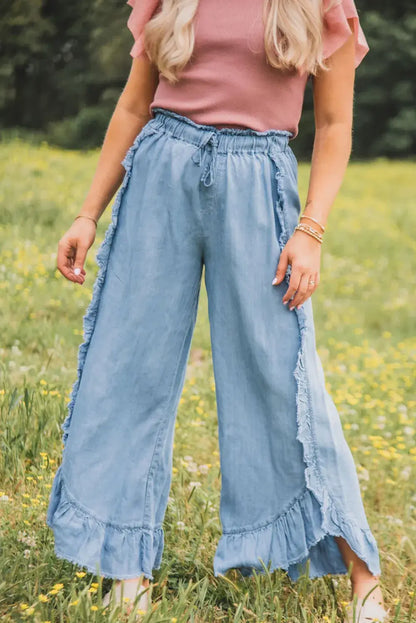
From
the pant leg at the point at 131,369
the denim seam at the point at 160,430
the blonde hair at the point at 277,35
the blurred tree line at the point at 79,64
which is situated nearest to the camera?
the blonde hair at the point at 277,35

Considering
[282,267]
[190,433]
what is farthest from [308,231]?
[190,433]

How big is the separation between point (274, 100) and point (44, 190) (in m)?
6.24

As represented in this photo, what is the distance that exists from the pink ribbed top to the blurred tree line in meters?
7.79

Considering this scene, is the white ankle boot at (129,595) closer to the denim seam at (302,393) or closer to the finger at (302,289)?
the denim seam at (302,393)

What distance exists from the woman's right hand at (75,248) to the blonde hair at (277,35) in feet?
1.46

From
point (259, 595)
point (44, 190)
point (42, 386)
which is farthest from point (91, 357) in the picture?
point (44, 190)

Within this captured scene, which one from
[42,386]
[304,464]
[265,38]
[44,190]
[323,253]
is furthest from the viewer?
[323,253]

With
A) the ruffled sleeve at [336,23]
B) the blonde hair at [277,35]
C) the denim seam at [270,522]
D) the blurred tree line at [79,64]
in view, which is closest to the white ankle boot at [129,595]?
the denim seam at [270,522]

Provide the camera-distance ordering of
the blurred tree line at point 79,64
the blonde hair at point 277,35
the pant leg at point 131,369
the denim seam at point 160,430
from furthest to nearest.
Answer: the blurred tree line at point 79,64, the denim seam at point 160,430, the pant leg at point 131,369, the blonde hair at point 277,35

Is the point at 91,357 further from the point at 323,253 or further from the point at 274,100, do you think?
the point at 323,253

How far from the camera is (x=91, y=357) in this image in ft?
6.65

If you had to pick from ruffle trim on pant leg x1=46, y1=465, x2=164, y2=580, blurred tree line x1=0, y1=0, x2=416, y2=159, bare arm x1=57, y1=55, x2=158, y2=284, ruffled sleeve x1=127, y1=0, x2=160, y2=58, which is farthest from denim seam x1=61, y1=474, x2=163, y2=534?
blurred tree line x1=0, y1=0, x2=416, y2=159

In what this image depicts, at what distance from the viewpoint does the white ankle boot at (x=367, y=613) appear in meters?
2.05

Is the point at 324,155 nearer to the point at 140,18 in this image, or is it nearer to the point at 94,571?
the point at 140,18
